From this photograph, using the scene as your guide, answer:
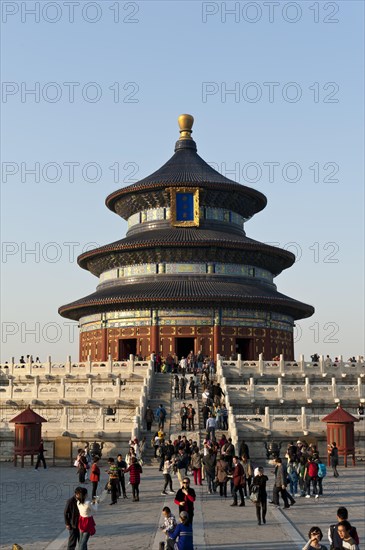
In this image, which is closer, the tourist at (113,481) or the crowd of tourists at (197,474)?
the crowd of tourists at (197,474)

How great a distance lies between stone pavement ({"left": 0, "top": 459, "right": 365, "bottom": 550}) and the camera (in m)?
16.7

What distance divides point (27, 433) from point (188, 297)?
24.1 meters

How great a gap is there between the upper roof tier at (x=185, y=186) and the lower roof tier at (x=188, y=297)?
7.64 metres

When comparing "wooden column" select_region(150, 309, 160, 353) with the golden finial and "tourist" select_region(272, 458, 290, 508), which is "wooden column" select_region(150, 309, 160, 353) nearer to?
the golden finial

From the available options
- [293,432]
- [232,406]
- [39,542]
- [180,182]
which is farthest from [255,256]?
[39,542]

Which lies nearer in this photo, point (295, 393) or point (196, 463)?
point (196, 463)

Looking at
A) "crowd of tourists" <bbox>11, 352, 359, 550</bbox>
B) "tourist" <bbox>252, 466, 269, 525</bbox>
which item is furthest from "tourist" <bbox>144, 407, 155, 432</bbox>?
"tourist" <bbox>252, 466, 269, 525</bbox>

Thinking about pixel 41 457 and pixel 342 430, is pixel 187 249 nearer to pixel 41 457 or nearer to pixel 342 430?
pixel 342 430

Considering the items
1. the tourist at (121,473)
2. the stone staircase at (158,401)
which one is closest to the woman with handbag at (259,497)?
the tourist at (121,473)

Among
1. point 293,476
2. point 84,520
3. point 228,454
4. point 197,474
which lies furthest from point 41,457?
point 84,520

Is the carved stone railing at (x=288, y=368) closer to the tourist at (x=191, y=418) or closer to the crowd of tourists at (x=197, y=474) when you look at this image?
the crowd of tourists at (x=197, y=474)

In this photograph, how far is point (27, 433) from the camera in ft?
104

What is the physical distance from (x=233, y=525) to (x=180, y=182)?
44258mm

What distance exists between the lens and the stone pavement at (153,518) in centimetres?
1666
